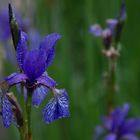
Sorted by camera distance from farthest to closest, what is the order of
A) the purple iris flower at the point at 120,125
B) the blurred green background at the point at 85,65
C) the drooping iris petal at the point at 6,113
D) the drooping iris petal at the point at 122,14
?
the blurred green background at the point at 85,65 < the purple iris flower at the point at 120,125 < the drooping iris petal at the point at 122,14 < the drooping iris petal at the point at 6,113

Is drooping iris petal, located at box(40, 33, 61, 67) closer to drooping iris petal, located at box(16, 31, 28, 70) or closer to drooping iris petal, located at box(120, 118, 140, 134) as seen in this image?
drooping iris petal, located at box(16, 31, 28, 70)

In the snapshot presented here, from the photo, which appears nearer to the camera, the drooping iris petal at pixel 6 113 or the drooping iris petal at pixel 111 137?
the drooping iris petal at pixel 6 113

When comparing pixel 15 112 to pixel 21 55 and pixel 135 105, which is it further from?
pixel 135 105

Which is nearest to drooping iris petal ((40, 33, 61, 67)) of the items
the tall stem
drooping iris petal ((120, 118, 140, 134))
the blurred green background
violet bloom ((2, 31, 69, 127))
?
violet bloom ((2, 31, 69, 127))

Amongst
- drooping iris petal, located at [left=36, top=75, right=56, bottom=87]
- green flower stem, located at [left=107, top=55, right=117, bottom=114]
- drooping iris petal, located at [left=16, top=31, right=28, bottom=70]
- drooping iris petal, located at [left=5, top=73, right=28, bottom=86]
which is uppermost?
drooping iris petal, located at [left=16, top=31, right=28, bottom=70]

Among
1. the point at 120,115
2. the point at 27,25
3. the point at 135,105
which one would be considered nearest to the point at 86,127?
the point at 135,105

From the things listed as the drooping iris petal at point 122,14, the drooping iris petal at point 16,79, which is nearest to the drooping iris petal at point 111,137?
the drooping iris petal at point 122,14

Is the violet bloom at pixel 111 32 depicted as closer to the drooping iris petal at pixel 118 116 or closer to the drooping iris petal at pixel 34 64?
the drooping iris petal at pixel 118 116
